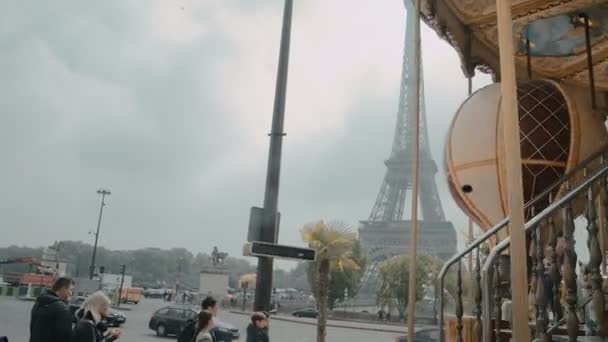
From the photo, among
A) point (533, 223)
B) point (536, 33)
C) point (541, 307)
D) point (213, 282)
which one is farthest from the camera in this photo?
point (213, 282)

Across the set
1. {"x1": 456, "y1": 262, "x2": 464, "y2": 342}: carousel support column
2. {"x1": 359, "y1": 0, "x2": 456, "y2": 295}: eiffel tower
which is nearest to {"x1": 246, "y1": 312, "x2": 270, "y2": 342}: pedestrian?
{"x1": 456, "y1": 262, "x2": 464, "y2": 342}: carousel support column

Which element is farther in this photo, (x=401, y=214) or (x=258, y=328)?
(x=401, y=214)

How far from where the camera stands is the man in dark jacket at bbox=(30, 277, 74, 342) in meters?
4.43

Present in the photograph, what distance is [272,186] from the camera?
5648 millimetres

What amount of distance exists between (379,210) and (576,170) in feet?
236

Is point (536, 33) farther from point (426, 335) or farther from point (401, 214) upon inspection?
point (401, 214)

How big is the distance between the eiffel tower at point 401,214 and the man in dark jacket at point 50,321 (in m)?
69.9

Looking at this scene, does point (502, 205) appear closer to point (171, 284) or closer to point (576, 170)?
point (576, 170)

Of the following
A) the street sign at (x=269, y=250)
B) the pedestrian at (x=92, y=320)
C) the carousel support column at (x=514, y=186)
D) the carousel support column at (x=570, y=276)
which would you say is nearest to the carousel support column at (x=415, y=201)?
the street sign at (x=269, y=250)

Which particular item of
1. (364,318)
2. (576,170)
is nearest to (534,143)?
(576,170)

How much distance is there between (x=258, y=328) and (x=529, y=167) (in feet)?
11.9

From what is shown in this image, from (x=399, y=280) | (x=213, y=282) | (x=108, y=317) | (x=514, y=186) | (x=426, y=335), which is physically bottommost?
(x=426, y=335)

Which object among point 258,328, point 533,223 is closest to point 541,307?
point 533,223

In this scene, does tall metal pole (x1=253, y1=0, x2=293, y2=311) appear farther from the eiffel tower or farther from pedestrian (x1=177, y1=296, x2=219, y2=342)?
the eiffel tower
